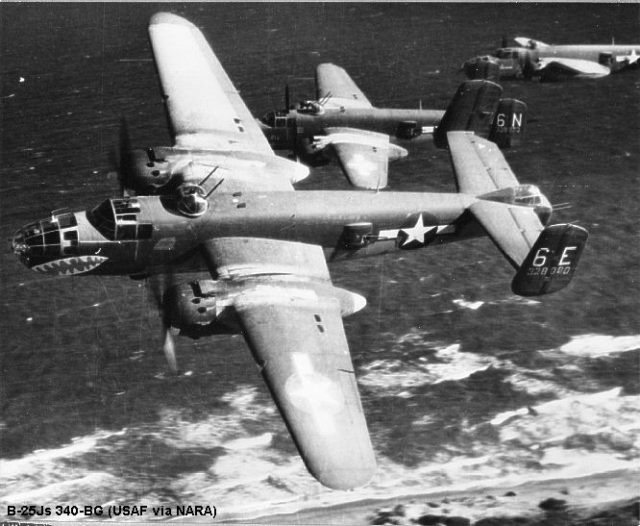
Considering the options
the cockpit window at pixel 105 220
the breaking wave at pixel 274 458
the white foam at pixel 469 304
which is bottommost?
the breaking wave at pixel 274 458

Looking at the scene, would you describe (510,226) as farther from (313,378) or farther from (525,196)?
(313,378)

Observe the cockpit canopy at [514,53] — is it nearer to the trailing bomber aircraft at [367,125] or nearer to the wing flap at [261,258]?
the trailing bomber aircraft at [367,125]

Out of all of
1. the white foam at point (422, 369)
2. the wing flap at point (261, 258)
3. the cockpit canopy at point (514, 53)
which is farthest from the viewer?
the cockpit canopy at point (514, 53)

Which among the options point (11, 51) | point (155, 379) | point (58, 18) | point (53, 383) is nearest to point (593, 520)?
point (155, 379)

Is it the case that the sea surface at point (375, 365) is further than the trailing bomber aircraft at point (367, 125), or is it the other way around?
the trailing bomber aircraft at point (367, 125)

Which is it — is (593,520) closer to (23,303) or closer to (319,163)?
(319,163)

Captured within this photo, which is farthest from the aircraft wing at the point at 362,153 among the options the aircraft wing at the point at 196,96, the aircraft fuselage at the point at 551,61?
the aircraft fuselage at the point at 551,61
